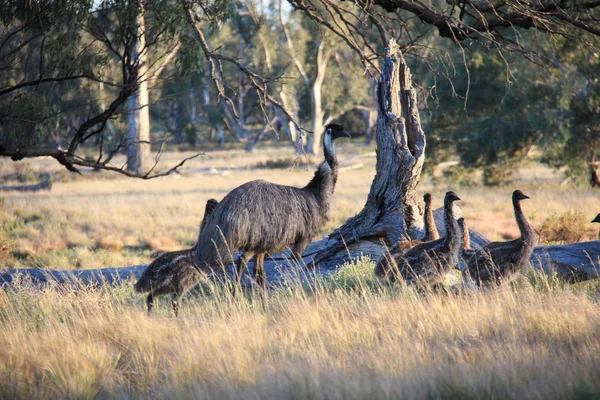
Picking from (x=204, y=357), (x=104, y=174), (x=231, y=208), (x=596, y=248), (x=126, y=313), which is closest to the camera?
(x=204, y=357)

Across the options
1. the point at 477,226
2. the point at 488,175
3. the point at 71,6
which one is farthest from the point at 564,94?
the point at 71,6

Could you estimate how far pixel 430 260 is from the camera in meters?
6.69

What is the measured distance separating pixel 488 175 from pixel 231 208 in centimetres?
1768

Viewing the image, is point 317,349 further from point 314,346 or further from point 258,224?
point 258,224

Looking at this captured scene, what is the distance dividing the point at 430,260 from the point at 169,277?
273cm

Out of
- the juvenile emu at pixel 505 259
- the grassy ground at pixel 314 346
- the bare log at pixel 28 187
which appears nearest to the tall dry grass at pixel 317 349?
the grassy ground at pixel 314 346

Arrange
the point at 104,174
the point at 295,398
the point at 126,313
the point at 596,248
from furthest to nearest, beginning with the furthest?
the point at 104,174
the point at 596,248
the point at 126,313
the point at 295,398

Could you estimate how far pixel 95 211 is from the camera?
18.4 metres

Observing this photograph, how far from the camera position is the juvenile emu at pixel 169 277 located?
7078 mm

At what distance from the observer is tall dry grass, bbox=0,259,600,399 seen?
13.8 feet

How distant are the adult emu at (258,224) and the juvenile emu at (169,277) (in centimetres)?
15

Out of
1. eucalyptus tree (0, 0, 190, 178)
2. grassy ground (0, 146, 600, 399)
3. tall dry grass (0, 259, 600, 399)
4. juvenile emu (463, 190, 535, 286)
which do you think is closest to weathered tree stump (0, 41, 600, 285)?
grassy ground (0, 146, 600, 399)

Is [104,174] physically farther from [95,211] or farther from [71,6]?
[71,6]

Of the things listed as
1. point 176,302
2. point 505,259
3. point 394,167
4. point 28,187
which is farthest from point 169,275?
point 28,187
